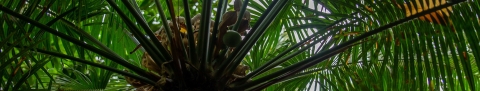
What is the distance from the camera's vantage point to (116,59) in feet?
4.20

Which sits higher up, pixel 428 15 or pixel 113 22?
pixel 113 22

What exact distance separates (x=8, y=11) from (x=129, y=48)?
0.82m

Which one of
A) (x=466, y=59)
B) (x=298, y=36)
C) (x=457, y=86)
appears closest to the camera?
(x=466, y=59)

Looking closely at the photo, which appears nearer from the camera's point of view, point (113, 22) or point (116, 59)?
point (116, 59)

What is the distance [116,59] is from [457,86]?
116 centimetres

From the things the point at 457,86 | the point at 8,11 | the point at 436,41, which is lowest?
the point at 457,86

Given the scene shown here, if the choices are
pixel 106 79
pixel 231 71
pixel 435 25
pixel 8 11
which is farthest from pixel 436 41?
pixel 106 79

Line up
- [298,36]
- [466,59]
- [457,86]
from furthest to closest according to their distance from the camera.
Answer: [298,36], [457,86], [466,59]

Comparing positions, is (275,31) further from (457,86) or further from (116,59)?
(116,59)

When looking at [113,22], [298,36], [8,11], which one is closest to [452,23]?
[298,36]

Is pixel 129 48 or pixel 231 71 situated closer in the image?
pixel 231 71

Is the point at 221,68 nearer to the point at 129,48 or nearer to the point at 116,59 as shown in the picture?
the point at 116,59

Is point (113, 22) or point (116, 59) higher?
point (113, 22)

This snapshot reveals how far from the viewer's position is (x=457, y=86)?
177 centimetres
